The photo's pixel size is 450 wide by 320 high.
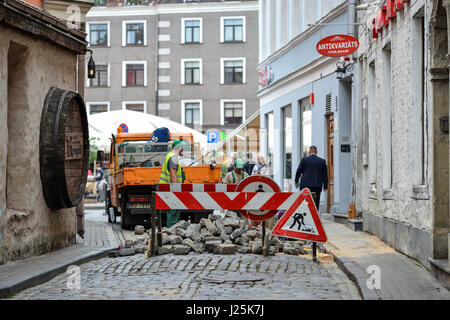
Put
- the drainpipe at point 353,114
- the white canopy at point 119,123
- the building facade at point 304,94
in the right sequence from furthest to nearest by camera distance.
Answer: the white canopy at point 119,123 < the building facade at point 304,94 < the drainpipe at point 353,114

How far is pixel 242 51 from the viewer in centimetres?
5184

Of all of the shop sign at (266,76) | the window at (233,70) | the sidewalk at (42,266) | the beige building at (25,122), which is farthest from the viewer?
the window at (233,70)

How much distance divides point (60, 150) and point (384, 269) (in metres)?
4.76

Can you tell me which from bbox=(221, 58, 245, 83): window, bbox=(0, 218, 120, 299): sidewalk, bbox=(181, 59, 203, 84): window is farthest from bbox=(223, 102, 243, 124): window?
bbox=(0, 218, 120, 299): sidewalk

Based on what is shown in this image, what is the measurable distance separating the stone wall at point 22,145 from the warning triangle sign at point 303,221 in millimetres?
3405

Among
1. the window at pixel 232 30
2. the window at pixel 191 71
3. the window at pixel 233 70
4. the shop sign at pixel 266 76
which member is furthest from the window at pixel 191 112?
the shop sign at pixel 266 76

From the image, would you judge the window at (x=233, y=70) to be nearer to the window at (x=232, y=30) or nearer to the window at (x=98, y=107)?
the window at (x=232, y=30)

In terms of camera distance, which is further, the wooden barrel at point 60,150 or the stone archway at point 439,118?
the wooden barrel at point 60,150

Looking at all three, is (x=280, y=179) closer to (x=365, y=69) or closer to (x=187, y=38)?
(x=365, y=69)

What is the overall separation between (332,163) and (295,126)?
4.40 m

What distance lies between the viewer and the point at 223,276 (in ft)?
33.7

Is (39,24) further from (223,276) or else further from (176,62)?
(176,62)

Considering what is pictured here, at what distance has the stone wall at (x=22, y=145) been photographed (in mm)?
10773
